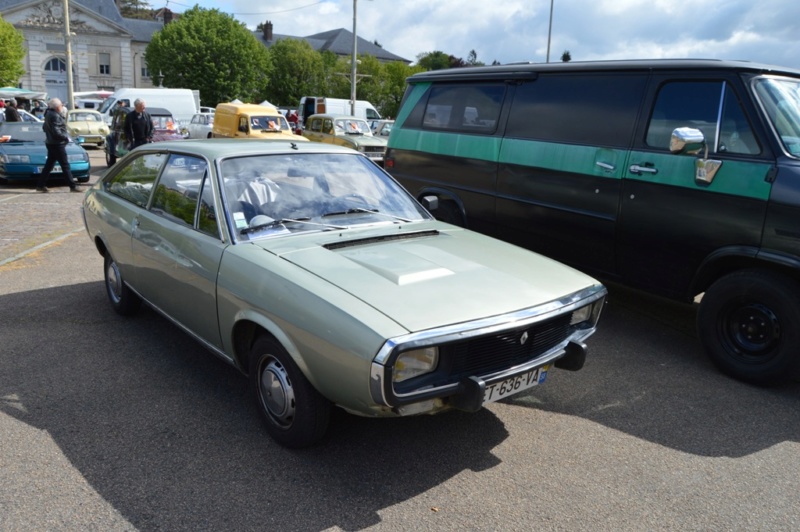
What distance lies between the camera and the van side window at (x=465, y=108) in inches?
251

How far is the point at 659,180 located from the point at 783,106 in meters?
0.94

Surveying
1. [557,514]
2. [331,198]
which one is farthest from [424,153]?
[557,514]

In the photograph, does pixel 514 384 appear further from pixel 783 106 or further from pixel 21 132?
pixel 21 132

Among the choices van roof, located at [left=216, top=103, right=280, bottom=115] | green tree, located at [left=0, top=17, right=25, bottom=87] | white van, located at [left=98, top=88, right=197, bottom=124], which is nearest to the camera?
van roof, located at [left=216, top=103, right=280, bottom=115]

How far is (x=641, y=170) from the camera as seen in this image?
16.5 feet

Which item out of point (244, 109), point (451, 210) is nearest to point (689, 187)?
point (451, 210)

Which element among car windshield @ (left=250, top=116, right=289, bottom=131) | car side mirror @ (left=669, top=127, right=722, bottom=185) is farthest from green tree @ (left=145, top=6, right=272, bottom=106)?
car side mirror @ (left=669, top=127, right=722, bottom=185)

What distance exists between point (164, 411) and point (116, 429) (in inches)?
12.1

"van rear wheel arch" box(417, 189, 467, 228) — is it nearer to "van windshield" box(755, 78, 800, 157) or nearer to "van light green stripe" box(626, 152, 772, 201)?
"van light green stripe" box(626, 152, 772, 201)

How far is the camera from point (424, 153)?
23.1 ft

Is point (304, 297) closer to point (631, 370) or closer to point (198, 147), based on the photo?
point (198, 147)

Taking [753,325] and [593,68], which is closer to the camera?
[753,325]

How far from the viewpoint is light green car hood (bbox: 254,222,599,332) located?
121 inches

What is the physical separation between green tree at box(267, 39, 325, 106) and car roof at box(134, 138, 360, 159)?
63151 mm
